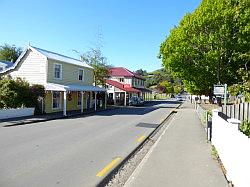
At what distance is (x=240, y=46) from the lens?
94.3 feet

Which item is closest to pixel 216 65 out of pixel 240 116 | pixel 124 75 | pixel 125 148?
pixel 240 116

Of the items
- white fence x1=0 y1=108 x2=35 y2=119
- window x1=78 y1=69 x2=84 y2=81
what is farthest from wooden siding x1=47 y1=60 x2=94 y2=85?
white fence x1=0 y1=108 x2=35 y2=119

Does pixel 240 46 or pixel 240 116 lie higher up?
pixel 240 46

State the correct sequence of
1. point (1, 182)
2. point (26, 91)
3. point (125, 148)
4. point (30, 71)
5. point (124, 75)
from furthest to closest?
point (124, 75) < point (30, 71) < point (26, 91) < point (125, 148) < point (1, 182)

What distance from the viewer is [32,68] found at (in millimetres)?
30594

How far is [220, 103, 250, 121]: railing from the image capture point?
50.6 ft

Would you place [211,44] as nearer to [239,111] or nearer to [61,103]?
[239,111]

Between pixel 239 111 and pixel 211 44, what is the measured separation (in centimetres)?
1451

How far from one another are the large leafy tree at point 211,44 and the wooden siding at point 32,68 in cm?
1216

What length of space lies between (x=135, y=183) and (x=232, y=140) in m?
2.21

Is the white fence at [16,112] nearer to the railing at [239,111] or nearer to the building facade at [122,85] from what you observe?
the railing at [239,111]

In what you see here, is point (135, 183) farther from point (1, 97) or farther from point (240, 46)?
point (240, 46)

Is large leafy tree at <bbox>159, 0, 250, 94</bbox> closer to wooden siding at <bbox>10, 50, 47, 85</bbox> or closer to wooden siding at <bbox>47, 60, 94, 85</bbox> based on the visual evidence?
wooden siding at <bbox>47, 60, 94, 85</bbox>

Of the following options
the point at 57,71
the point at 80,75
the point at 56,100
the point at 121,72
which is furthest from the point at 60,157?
the point at 121,72
